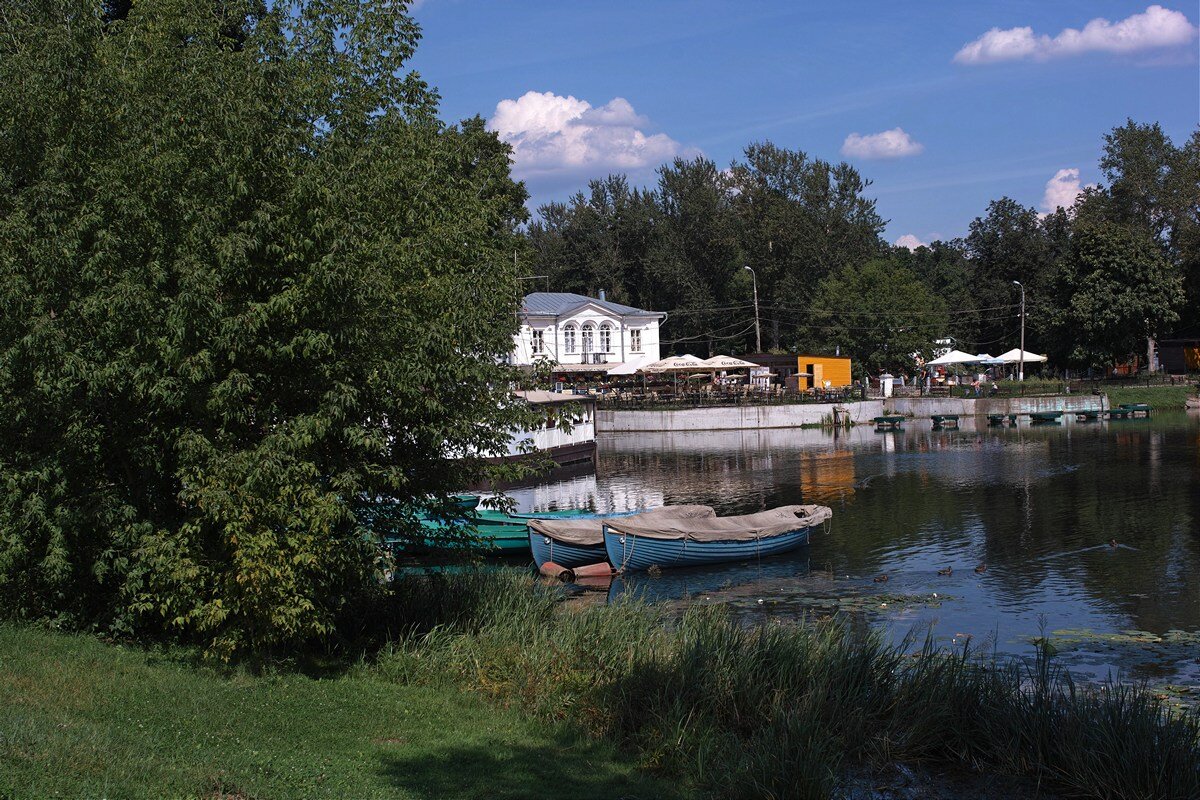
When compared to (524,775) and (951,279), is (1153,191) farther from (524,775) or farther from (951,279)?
(524,775)

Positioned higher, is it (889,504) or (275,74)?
(275,74)

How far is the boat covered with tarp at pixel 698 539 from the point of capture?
28.1m

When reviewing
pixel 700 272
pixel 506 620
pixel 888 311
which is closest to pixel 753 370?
pixel 888 311

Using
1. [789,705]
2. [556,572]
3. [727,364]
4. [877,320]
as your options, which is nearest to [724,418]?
[727,364]

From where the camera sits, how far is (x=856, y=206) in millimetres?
116625

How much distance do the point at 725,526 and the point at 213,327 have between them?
743 inches

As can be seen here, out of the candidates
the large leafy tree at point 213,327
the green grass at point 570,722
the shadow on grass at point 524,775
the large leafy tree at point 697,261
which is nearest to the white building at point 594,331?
the large leafy tree at point 697,261

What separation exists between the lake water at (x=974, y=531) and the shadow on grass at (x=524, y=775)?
760 centimetres

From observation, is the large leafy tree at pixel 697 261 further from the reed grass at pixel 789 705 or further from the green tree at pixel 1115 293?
the reed grass at pixel 789 705

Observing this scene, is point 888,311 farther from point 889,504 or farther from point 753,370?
point 889,504

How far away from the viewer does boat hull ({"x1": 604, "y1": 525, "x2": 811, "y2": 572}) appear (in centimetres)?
2808

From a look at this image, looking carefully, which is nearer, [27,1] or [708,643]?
[708,643]

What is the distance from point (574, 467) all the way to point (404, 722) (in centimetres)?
4078

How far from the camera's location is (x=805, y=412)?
75.5 m
